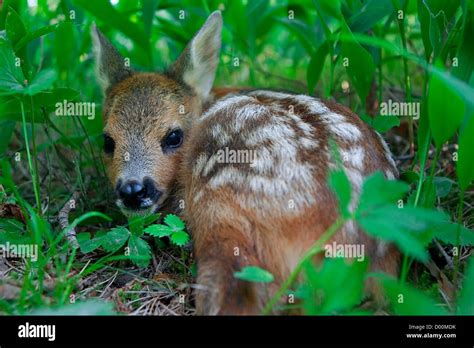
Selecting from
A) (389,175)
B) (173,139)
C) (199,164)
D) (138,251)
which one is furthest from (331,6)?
(138,251)

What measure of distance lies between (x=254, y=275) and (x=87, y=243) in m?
1.33

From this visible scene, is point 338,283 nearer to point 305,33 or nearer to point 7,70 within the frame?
point 7,70

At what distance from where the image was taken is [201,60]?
5.09 m

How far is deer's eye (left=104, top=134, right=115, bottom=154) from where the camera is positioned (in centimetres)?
460

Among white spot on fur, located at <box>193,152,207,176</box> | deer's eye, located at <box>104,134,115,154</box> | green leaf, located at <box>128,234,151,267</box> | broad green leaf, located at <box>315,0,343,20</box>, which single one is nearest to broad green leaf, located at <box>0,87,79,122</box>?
deer's eye, located at <box>104,134,115,154</box>

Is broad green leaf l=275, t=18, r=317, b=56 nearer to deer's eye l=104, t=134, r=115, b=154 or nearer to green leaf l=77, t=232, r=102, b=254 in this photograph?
deer's eye l=104, t=134, r=115, b=154

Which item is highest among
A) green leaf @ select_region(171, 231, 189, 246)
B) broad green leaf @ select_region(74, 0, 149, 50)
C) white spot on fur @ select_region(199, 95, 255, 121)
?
broad green leaf @ select_region(74, 0, 149, 50)

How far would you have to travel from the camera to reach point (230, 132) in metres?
3.82

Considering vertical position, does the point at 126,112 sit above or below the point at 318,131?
above

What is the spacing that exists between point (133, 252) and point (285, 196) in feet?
3.42
